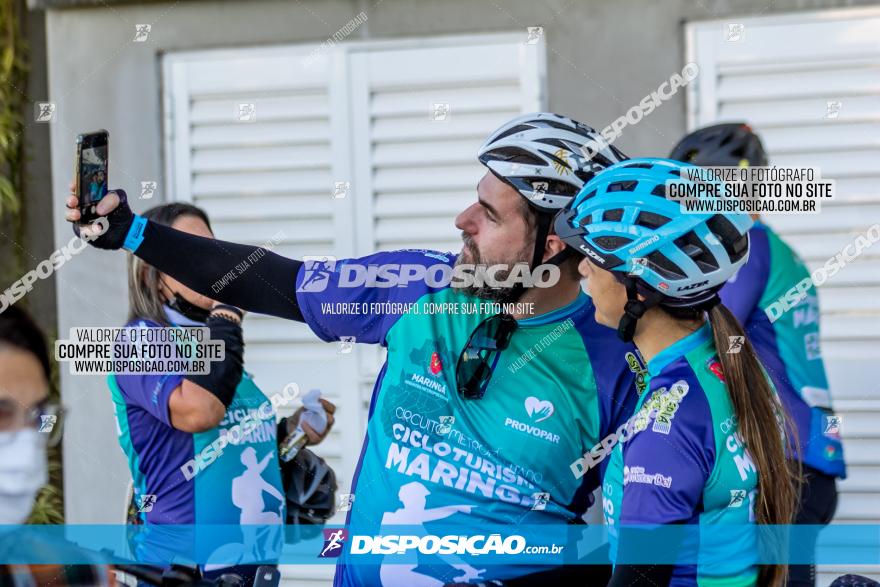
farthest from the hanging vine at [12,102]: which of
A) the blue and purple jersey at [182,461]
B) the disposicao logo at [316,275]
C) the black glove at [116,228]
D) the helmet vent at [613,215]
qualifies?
the helmet vent at [613,215]

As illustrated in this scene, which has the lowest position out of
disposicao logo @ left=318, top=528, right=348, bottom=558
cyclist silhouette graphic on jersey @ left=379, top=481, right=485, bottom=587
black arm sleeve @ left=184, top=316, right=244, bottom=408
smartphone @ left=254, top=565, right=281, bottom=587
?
disposicao logo @ left=318, top=528, right=348, bottom=558

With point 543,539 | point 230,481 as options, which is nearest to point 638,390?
point 543,539

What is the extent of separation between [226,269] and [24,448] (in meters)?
0.80

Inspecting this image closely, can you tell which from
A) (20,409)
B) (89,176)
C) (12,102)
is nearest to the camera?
(20,409)

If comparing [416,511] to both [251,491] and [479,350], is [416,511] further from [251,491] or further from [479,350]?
[251,491]

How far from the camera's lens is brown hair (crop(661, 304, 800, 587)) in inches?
97.7

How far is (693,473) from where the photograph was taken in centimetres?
237

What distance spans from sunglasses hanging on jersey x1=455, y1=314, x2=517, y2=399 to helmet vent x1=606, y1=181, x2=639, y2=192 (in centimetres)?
41

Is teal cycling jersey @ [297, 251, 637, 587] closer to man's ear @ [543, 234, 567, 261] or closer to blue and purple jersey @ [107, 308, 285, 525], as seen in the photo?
man's ear @ [543, 234, 567, 261]

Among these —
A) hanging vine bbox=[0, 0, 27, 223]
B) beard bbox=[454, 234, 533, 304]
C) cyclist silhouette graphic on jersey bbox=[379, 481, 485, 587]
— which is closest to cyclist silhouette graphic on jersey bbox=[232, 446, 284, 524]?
cyclist silhouette graphic on jersey bbox=[379, 481, 485, 587]

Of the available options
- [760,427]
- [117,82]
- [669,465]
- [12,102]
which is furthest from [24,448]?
[12,102]

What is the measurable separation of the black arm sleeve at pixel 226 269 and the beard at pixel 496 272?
42 centimetres

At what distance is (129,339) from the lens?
341cm

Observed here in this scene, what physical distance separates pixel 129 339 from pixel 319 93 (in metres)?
2.18
